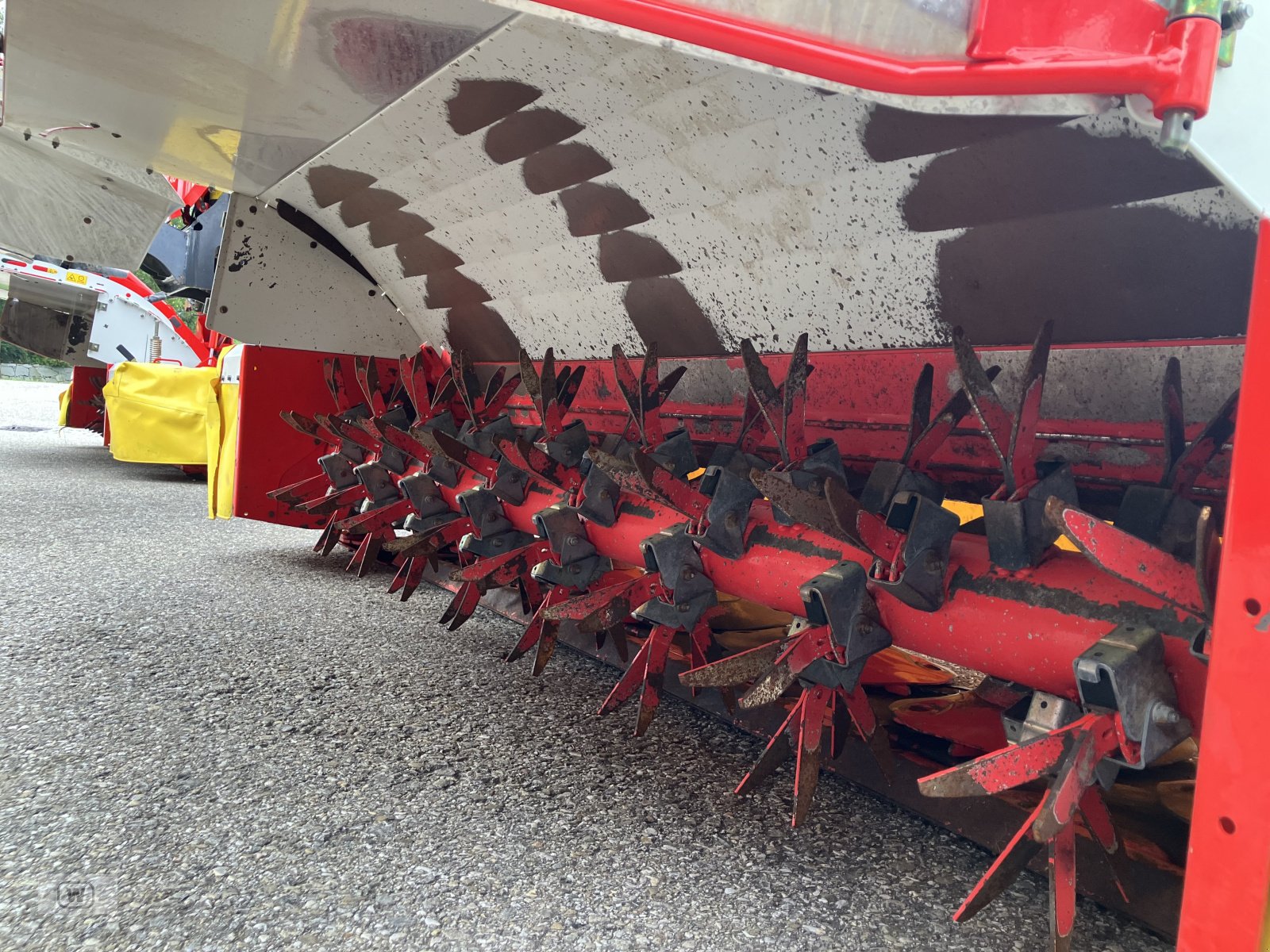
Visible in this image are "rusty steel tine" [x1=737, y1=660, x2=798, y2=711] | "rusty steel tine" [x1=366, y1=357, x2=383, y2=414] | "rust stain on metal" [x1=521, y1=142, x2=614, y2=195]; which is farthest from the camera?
"rusty steel tine" [x1=366, y1=357, x2=383, y2=414]

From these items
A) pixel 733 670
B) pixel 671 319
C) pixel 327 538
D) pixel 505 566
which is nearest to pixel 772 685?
pixel 733 670

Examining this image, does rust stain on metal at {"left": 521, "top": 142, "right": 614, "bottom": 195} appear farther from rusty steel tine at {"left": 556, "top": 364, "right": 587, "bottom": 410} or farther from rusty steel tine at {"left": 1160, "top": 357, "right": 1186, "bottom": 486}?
rusty steel tine at {"left": 1160, "top": 357, "right": 1186, "bottom": 486}

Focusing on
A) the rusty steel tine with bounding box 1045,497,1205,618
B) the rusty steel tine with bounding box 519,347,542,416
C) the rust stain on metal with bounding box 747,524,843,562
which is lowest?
the rust stain on metal with bounding box 747,524,843,562

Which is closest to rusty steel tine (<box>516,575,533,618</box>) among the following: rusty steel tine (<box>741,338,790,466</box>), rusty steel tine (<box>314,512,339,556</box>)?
rusty steel tine (<box>741,338,790,466</box>)

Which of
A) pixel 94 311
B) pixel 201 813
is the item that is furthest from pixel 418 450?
pixel 94 311

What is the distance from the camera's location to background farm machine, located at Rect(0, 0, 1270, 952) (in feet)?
2.15

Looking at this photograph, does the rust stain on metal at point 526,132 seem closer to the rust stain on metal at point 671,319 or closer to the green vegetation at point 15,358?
the rust stain on metal at point 671,319

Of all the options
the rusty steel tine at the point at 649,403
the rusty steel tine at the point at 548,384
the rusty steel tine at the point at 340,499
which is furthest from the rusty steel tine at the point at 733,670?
the rusty steel tine at the point at 340,499

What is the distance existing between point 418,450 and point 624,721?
0.87m

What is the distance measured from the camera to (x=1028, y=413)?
978 mm

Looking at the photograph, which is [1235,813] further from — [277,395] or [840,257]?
[277,395]

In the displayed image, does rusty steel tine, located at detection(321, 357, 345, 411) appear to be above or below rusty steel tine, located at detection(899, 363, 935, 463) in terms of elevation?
below

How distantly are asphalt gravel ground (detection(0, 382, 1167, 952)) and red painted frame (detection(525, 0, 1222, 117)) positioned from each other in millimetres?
873

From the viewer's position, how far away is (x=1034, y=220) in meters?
1.14
